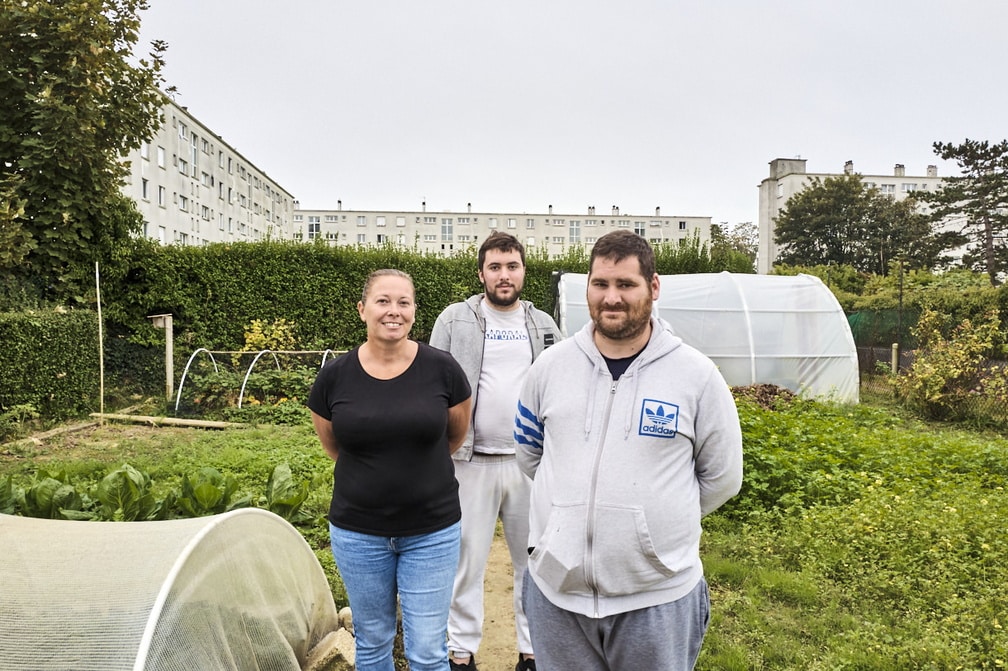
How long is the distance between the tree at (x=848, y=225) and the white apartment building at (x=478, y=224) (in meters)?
27.5

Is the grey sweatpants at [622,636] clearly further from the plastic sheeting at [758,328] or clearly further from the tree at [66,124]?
the tree at [66,124]

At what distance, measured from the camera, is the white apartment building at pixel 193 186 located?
108 ft

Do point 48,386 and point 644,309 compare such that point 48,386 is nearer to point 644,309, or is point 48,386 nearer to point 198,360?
point 198,360

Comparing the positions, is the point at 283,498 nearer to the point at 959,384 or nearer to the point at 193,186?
the point at 959,384

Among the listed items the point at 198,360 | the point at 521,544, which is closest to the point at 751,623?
the point at 521,544

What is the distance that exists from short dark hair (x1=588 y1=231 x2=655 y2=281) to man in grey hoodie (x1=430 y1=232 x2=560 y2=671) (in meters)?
1.19

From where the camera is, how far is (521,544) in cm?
304

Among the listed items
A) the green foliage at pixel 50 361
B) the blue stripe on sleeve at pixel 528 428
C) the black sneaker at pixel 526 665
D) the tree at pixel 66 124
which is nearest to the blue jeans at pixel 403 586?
the blue stripe on sleeve at pixel 528 428

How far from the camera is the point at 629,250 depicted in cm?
174

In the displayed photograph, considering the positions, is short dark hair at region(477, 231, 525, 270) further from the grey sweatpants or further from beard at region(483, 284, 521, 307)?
the grey sweatpants

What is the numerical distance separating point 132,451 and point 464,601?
6.39m

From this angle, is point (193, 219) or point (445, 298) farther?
point (193, 219)

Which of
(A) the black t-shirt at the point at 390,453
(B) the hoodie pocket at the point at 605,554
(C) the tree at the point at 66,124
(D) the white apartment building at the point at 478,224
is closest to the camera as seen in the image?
(B) the hoodie pocket at the point at 605,554

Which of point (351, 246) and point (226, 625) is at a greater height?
point (351, 246)
